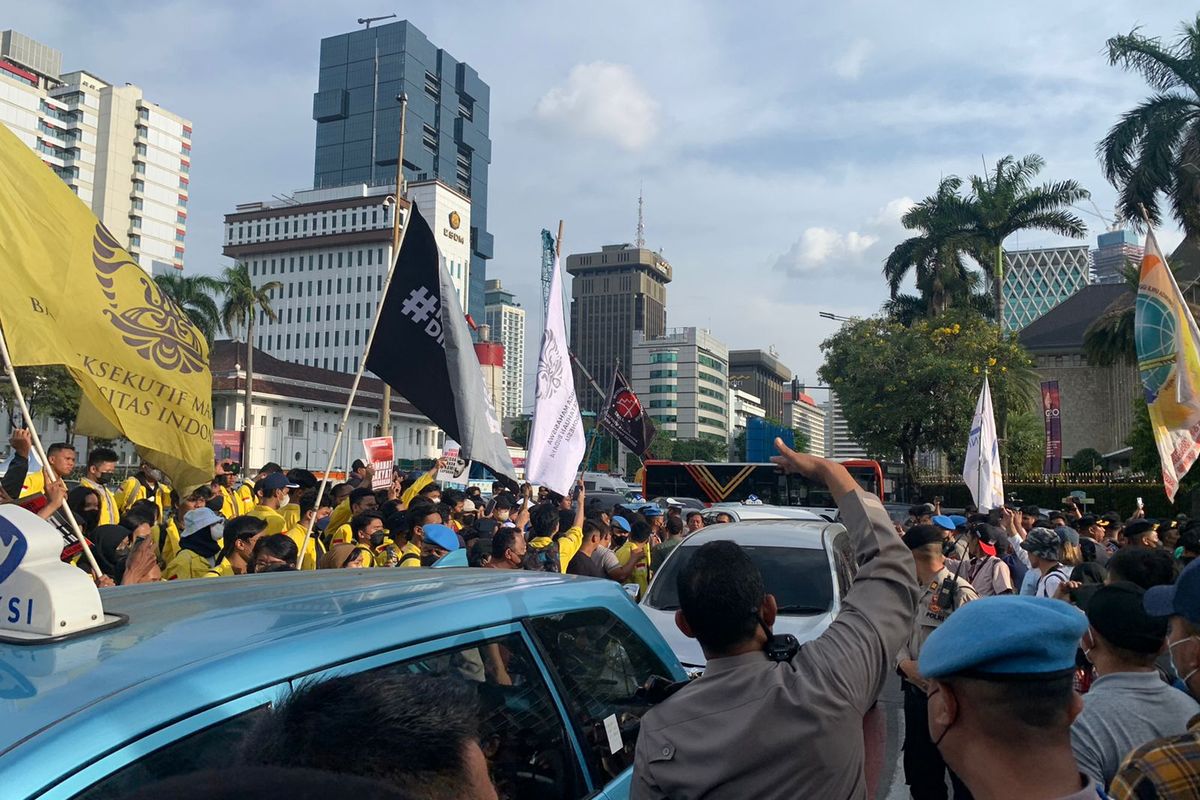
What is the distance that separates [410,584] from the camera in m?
2.59

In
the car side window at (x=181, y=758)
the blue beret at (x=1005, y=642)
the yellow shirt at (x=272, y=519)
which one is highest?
the blue beret at (x=1005, y=642)

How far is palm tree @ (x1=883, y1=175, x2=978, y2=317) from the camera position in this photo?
37875 millimetres

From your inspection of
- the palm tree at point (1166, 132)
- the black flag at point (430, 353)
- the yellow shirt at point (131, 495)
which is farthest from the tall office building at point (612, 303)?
the black flag at point (430, 353)

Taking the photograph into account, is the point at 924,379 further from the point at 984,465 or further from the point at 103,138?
the point at 103,138

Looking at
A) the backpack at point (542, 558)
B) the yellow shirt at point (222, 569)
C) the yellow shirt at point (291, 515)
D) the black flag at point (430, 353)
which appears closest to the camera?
the yellow shirt at point (222, 569)

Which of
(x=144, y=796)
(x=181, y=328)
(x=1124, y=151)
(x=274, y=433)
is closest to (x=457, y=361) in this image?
(x=181, y=328)

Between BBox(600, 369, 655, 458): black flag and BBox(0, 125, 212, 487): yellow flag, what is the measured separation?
36.8 ft

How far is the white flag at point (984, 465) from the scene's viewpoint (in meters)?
13.3

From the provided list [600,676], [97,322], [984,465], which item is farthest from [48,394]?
[600,676]

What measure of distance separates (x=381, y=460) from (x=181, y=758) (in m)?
11.2

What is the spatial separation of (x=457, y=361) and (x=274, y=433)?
2663 inches

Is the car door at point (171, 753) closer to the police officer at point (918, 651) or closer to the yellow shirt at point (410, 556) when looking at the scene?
the police officer at point (918, 651)

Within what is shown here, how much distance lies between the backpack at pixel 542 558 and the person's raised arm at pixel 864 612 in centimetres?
486

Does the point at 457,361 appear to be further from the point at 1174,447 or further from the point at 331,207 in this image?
the point at 331,207
